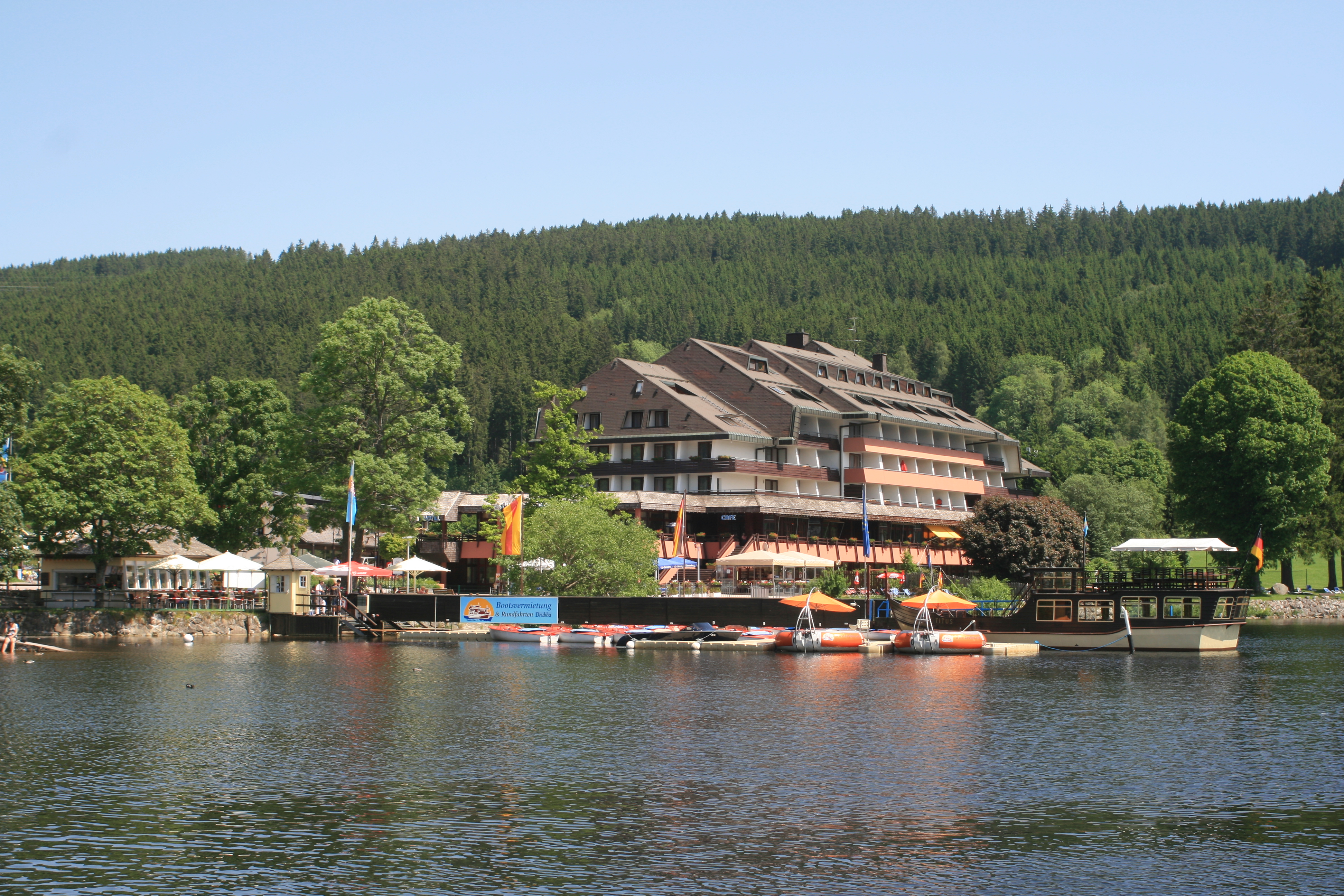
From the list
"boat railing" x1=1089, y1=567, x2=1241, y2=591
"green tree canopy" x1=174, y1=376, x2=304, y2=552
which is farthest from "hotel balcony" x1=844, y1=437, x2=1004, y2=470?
"green tree canopy" x1=174, y1=376, x2=304, y2=552

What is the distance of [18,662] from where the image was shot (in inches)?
2494

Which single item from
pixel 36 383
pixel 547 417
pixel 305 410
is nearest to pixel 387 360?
pixel 305 410

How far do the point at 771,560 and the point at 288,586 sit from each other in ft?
98.8

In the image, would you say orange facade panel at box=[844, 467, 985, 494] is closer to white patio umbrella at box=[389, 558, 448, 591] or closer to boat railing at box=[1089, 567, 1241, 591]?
boat railing at box=[1089, 567, 1241, 591]

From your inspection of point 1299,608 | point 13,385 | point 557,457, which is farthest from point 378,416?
point 1299,608

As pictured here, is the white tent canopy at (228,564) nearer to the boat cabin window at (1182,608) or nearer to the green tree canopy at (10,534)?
the green tree canopy at (10,534)

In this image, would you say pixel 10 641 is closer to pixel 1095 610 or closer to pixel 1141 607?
pixel 1095 610

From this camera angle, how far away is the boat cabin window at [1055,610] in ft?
251

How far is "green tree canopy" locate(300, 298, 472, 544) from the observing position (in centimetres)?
8581

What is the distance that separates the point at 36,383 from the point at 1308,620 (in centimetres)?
9480

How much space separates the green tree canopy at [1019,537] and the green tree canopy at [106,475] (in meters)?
50.8

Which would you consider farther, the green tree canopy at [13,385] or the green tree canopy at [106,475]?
the green tree canopy at [13,385]

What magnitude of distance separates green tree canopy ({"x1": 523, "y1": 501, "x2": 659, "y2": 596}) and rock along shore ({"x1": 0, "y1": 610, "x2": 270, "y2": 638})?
666 inches

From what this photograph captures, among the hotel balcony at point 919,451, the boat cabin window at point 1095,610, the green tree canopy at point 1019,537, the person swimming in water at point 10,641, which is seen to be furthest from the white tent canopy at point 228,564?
the hotel balcony at point 919,451
